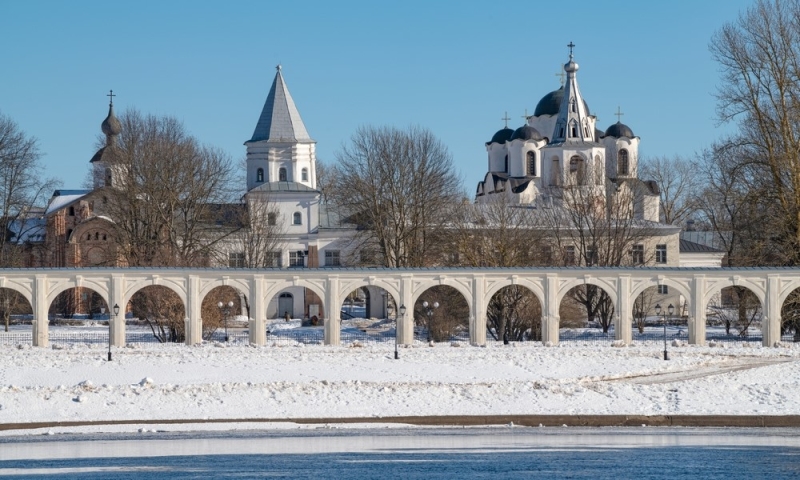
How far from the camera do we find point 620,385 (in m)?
30.9

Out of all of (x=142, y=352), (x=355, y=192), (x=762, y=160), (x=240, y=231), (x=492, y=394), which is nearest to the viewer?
(x=492, y=394)

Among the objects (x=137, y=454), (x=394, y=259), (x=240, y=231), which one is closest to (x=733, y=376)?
(x=137, y=454)

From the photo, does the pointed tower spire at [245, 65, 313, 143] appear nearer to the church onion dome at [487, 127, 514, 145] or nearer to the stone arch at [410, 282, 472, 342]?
the church onion dome at [487, 127, 514, 145]

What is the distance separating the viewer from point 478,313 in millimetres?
41906

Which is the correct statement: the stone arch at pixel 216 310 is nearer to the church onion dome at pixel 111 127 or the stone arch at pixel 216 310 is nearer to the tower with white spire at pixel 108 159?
the tower with white spire at pixel 108 159

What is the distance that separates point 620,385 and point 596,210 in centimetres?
2941

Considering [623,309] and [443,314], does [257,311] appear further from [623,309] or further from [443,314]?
[623,309]

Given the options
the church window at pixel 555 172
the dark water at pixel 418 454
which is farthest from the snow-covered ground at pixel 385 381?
the church window at pixel 555 172

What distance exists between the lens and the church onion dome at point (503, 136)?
252 ft

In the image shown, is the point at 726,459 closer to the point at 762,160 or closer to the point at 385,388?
the point at 385,388

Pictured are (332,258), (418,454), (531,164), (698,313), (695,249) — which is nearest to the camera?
(418,454)

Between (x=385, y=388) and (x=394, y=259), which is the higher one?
(x=394, y=259)

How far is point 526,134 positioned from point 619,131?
16.8 feet

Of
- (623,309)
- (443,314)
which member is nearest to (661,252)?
(443,314)
